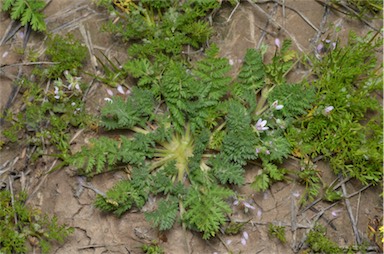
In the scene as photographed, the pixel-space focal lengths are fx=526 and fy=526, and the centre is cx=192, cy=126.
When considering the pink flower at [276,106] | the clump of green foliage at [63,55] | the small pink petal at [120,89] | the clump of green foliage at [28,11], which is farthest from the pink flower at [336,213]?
the clump of green foliage at [28,11]

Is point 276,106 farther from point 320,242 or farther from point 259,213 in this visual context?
point 320,242

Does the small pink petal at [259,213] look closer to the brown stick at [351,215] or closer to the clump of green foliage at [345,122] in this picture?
the clump of green foliage at [345,122]

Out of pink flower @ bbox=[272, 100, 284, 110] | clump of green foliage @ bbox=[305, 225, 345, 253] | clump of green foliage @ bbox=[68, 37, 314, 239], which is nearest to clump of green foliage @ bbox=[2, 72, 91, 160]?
clump of green foliage @ bbox=[68, 37, 314, 239]

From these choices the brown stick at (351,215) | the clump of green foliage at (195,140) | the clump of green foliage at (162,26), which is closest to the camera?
the clump of green foliage at (195,140)

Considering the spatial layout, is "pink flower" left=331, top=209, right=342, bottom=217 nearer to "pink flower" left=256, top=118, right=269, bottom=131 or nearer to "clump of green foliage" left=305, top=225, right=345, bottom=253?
"clump of green foliage" left=305, top=225, right=345, bottom=253

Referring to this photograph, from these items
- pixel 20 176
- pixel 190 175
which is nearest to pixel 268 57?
pixel 190 175

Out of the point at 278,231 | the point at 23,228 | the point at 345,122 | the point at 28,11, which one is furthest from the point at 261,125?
the point at 28,11

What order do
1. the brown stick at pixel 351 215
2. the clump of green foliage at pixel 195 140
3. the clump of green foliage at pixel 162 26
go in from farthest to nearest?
the clump of green foliage at pixel 162 26, the brown stick at pixel 351 215, the clump of green foliage at pixel 195 140
